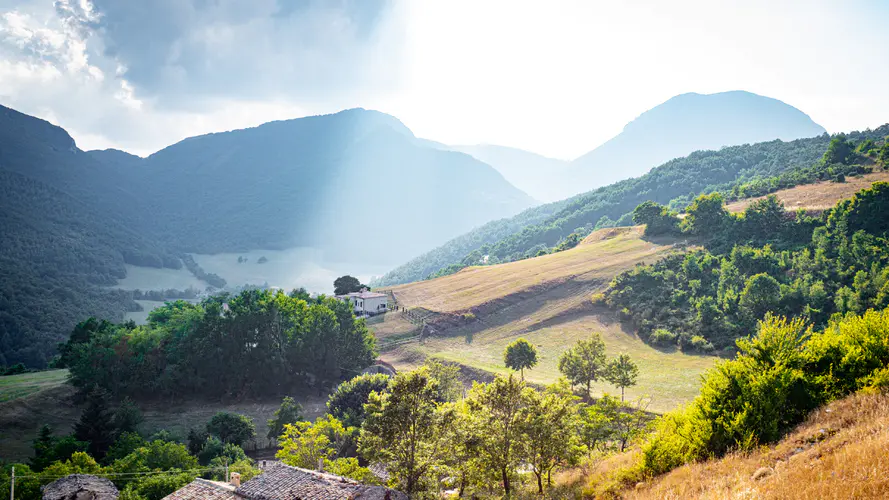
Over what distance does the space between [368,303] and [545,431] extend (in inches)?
2753

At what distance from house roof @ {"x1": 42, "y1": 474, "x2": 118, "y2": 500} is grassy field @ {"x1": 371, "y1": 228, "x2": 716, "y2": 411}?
36082 mm

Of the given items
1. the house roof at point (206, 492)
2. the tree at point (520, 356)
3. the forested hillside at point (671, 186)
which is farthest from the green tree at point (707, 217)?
the house roof at point (206, 492)

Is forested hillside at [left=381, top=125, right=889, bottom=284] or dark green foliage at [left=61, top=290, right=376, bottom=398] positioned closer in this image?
dark green foliage at [left=61, top=290, right=376, bottom=398]

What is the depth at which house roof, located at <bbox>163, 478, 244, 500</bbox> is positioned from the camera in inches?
880

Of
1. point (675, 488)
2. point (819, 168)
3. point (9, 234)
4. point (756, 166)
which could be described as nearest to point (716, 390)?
point (675, 488)

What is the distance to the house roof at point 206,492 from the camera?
73.3 ft

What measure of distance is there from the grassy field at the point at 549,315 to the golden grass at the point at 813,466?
28.2 meters

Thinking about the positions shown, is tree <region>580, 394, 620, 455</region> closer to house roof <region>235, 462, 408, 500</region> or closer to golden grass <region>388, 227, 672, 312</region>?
house roof <region>235, 462, 408, 500</region>

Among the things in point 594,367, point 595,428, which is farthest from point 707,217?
point 595,428

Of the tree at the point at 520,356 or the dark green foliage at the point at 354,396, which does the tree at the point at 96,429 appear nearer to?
the dark green foliage at the point at 354,396

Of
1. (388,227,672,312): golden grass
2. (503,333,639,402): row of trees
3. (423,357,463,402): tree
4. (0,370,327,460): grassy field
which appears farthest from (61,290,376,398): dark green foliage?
(503,333,639,402): row of trees

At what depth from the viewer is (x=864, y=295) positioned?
51656 mm

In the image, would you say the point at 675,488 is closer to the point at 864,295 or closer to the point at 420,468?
the point at 420,468

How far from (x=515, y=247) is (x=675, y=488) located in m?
164
